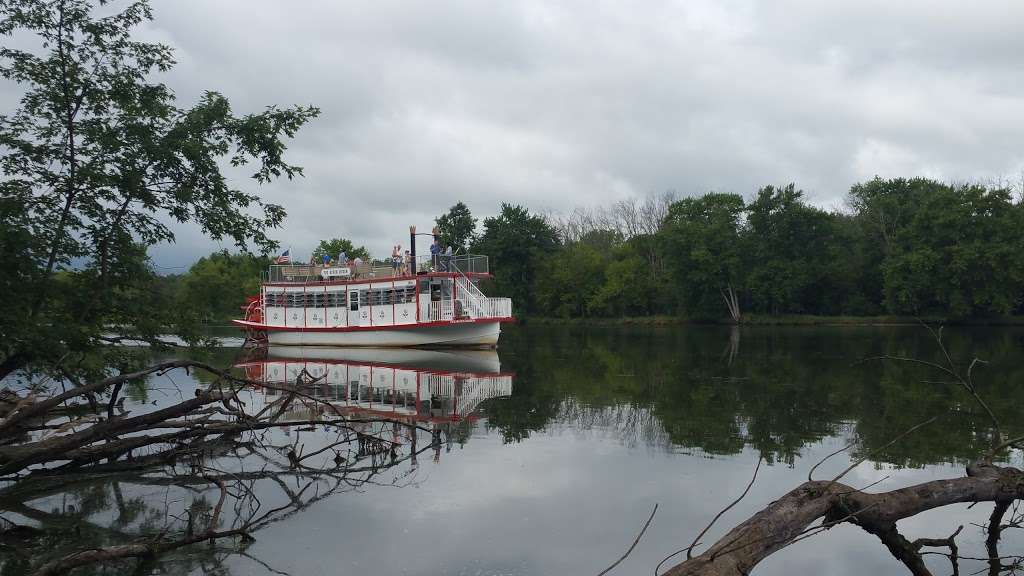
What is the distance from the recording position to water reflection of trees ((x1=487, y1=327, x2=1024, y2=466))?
11.9 m

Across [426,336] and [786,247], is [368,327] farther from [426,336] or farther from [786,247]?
[786,247]

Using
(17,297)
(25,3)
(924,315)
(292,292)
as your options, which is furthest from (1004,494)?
(924,315)

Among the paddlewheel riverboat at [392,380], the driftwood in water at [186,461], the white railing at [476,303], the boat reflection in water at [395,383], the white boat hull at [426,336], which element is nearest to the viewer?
the driftwood in water at [186,461]

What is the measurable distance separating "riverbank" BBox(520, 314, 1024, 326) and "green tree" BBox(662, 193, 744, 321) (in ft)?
5.59

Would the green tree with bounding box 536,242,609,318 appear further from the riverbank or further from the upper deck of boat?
the upper deck of boat

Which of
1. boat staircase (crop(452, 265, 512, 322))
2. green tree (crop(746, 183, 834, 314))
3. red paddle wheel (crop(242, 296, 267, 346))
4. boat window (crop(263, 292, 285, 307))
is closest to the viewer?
boat staircase (crop(452, 265, 512, 322))

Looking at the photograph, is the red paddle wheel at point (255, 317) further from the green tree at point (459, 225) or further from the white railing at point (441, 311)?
the green tree at point (459, 225)

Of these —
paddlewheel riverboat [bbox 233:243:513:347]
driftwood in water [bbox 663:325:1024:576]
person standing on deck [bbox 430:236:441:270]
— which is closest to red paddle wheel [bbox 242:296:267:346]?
paddlewheel riverboat [bbox 233:243:513:347]

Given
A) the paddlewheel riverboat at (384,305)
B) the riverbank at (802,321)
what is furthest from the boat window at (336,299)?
the riverbank at (802,321)

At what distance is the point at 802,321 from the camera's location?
2251 inches

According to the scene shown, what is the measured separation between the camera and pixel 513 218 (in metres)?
72.8

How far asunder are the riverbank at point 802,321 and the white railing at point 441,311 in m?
32.8

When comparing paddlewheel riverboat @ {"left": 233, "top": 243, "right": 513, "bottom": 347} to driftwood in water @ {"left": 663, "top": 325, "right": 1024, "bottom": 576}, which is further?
paddlewheel riverboat @ {"left": 233, "top": 243, "right": 513, "bottom": 347}

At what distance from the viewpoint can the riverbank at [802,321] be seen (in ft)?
171
